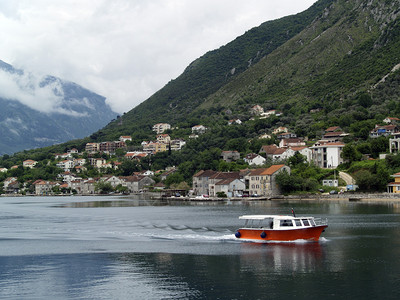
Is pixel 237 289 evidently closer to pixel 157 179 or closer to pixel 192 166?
pixel 192 166

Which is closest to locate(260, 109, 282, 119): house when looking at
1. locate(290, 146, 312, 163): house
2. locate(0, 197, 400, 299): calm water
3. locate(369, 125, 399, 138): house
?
locate(290, 146, 312, 163): house

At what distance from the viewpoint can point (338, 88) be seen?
181 meters

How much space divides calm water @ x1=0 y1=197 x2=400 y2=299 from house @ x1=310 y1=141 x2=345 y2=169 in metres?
55.7

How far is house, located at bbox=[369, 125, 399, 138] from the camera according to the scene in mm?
114312

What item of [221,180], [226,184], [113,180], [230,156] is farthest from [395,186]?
[113,180]

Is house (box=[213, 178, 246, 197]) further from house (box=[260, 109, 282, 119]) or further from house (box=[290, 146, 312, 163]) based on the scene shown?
house (box=[260, 109, 282, 119])

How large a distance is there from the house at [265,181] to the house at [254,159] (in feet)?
52.8

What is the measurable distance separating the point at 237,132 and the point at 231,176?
5391 cm

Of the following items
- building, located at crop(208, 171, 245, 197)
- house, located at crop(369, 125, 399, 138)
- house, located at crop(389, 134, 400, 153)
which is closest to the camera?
house, located at crop(389, 134, 400, 153)

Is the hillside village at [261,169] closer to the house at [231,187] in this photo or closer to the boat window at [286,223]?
the house at [231,187]

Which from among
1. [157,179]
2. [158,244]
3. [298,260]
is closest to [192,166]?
[157,179]

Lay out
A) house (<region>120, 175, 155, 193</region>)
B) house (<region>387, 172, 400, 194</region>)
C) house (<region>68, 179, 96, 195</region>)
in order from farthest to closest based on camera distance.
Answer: house (<region>68, 179, 96, 195</region>)
house (<region>120, 175, 155, 193</region>)
house (<region>387, 172, 400, 194</region>)

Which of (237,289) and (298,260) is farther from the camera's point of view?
(298,260)

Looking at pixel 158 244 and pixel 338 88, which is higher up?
pixel 338 88
